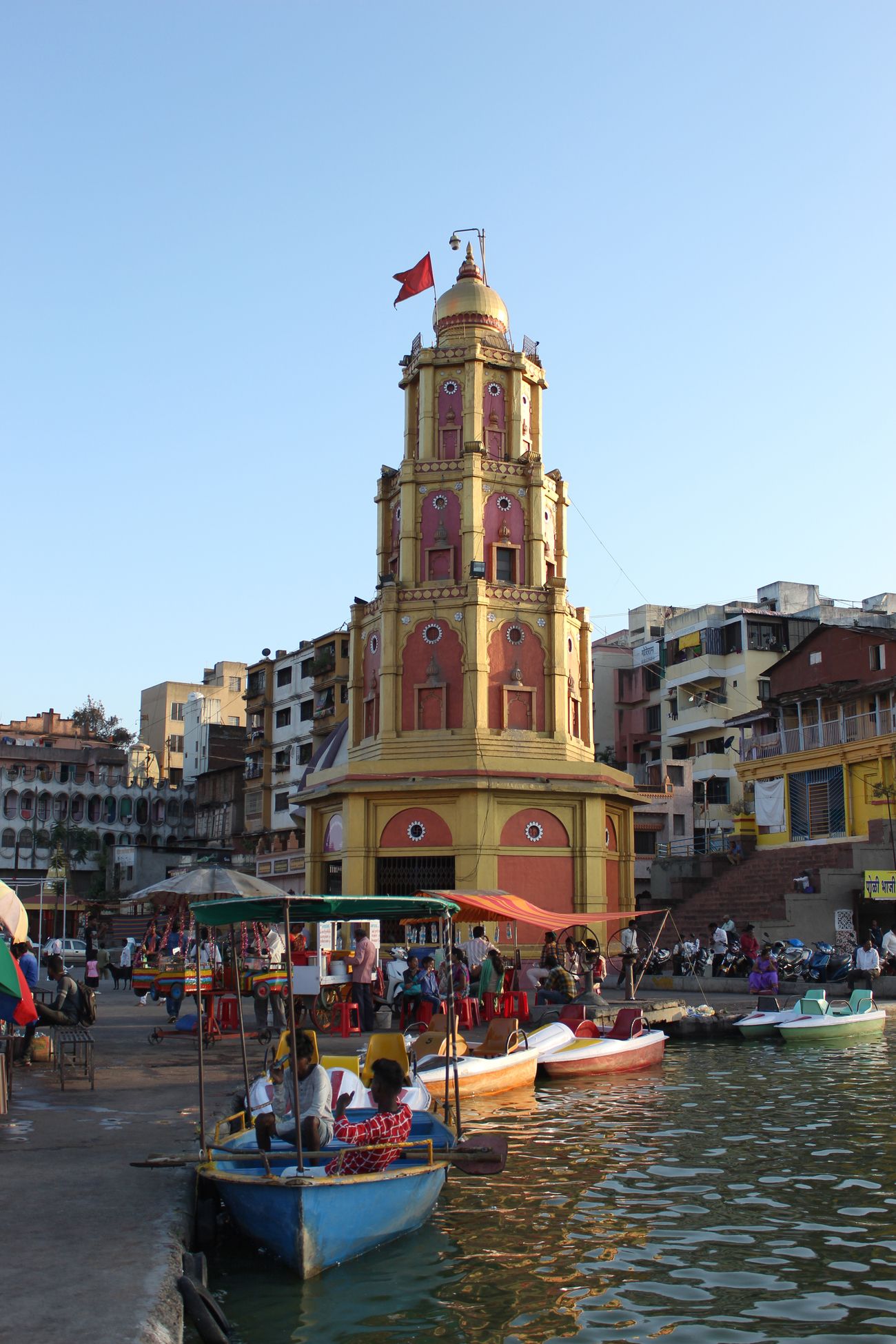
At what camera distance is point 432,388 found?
47125 millimetres

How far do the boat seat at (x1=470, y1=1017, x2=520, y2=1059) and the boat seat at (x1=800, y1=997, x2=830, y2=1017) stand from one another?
8605 millimetres

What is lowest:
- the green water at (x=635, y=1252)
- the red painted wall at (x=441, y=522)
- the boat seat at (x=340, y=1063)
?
the green water at (x=635, y=1252)

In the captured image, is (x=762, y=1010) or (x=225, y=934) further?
(x=225, y=934)

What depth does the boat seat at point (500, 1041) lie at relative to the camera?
62.2 ft

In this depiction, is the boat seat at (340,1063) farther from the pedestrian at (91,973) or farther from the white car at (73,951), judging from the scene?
the white car at (73,951)

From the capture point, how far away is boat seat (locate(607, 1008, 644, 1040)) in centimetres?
2202

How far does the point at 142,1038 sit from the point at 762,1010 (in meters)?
12.5

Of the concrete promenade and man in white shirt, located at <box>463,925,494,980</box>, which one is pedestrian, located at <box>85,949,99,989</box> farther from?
the concrete promenade

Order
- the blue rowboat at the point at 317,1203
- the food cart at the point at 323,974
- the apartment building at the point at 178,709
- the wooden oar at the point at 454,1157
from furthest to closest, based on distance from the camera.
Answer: the apartment building at the point at 178,709 → the food cart at the point at 323,974 → the wooden oar at the point at 454,1157 → the blue rowboat at the point at 317,1203

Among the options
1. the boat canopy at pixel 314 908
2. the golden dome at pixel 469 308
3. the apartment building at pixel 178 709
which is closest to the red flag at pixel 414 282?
the golden dome at pixel 469 308

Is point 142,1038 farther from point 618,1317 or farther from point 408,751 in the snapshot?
point 408,751

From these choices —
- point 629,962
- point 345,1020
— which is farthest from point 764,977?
point 345,1020

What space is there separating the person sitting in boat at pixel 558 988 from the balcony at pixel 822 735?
18.5 metres

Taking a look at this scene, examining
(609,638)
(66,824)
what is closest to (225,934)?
(609,638)
